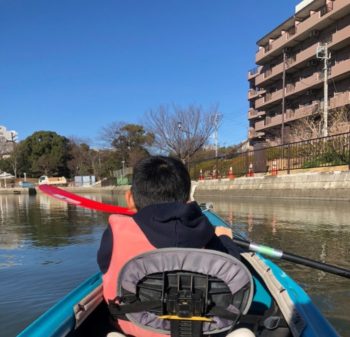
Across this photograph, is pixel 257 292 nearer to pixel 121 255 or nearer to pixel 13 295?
pixel 121 255

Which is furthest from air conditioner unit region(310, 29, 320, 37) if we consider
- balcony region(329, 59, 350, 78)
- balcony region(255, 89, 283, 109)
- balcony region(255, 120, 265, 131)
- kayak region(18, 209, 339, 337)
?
kayak region(18, 209, 339, 337)

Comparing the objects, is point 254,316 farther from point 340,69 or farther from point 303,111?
point 303,111

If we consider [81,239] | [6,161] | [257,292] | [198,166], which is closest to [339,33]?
[198,166]

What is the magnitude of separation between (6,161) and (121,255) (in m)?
58.1

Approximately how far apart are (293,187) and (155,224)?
11764 mm

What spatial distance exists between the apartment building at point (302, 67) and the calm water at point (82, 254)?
1938 cm

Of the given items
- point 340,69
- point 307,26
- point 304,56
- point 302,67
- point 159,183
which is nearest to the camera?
point 159,183

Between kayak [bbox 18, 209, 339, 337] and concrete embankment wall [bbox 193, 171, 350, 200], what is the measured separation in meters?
9.06

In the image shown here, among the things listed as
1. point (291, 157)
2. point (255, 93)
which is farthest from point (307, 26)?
point (291, 157)

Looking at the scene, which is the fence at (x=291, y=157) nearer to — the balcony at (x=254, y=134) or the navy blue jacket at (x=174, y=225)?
the navy blue jacket at (x=174, y=225)

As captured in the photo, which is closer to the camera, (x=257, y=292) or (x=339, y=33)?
(x=257, y=292)

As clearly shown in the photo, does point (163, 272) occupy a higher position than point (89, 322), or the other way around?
point (163, 272)

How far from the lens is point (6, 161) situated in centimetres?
5459

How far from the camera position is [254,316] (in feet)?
5.32
